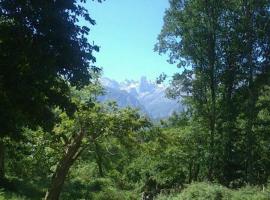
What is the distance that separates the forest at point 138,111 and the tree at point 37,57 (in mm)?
29

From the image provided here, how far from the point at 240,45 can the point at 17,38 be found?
72.9 feet

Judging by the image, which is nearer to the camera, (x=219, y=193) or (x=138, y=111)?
(x=138, y=111)

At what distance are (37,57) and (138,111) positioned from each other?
10601 millimetres

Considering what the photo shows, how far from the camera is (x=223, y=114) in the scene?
1313 inches

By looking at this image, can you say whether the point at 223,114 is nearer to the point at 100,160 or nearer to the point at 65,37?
the point at 100,160

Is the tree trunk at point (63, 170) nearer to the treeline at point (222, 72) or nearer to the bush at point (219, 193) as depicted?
the bush at point (219, 193)

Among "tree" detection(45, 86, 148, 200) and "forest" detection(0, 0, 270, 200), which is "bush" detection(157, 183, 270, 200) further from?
"tree" detection(45, 86, 148, 200)

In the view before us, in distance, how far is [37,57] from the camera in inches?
491

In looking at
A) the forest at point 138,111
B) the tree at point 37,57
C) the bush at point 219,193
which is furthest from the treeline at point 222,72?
the tree at point 37,57

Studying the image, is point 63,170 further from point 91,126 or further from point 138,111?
point 138,111

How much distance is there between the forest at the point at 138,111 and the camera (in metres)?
12.8

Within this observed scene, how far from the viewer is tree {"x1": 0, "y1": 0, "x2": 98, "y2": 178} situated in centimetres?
1224

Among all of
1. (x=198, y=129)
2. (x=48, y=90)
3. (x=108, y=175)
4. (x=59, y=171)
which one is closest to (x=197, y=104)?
(x=198, y=129)

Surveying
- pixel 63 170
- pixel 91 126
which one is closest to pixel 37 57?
pixel 91 126
